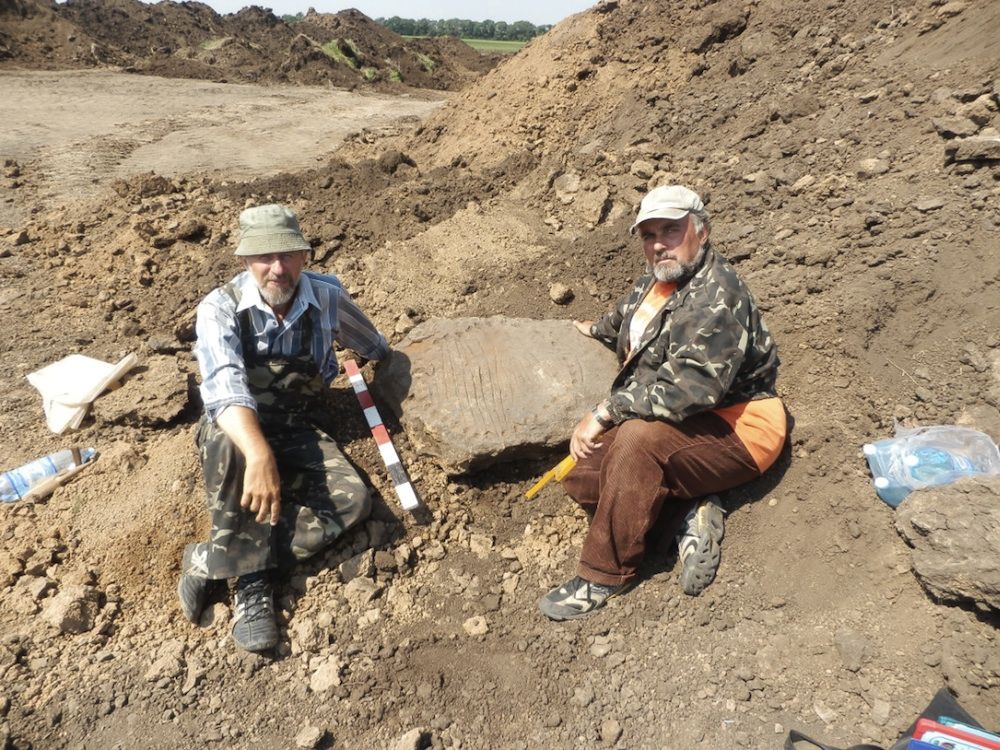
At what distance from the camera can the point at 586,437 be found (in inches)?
113

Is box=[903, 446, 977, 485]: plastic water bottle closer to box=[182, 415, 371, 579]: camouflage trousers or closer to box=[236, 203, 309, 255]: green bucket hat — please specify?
box=[182, 415, 371, 579]: camouflage trousers

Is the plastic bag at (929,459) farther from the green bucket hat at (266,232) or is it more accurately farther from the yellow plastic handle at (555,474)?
the green bucket hat at (266,232)

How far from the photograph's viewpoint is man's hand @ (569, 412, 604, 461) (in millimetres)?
2871

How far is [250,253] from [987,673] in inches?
123

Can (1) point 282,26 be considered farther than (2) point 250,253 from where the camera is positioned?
Yes

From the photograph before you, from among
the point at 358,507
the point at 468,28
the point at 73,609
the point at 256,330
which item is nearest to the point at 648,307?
the point at 358,507

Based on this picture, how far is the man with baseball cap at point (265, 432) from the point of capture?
266cm

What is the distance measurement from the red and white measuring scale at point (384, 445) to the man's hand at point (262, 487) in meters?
0.83

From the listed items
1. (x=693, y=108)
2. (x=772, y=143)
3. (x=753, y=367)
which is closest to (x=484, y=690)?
(x=753, y=367)

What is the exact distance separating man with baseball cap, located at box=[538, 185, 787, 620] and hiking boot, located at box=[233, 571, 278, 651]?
3.95ft

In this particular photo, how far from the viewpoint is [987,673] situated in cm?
227

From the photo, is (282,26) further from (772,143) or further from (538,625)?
(538,625)

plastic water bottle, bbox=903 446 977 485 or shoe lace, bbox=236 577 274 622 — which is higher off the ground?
plastic water bottle, bbox=903 446 977 485

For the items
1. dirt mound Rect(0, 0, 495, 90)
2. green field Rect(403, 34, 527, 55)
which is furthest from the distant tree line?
dirt mound Rect(0, 0, 495, 90)
